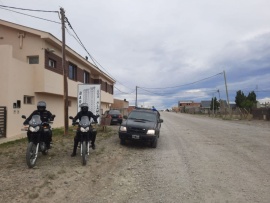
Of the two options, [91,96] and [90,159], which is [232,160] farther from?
[91,96]

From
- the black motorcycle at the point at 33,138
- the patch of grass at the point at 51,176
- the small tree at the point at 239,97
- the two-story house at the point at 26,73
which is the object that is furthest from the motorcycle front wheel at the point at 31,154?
the small tree at the point at 239,97

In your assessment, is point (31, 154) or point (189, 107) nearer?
point (31, 154)

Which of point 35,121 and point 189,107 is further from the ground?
point 189,107

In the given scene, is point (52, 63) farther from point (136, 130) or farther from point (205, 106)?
point (205, 106)

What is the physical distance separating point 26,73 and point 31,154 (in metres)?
10.1

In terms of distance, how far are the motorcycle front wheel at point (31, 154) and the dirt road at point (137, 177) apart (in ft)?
0.56

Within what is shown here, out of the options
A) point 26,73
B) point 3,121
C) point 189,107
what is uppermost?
point 189,107

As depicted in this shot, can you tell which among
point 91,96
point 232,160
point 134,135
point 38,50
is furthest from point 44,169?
point 38,50

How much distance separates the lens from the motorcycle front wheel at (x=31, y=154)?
281 inches

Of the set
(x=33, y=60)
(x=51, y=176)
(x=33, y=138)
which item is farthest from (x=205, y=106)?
(x=51, y=176)

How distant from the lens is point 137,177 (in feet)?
22.6

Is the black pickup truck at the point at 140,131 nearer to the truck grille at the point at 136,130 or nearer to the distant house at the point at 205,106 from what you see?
the truck grille at the point at 136,130

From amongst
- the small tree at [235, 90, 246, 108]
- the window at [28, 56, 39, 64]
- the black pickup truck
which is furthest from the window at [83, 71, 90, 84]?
the small tree at [235, 90, 246, 108]

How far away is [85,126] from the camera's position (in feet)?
26.9
